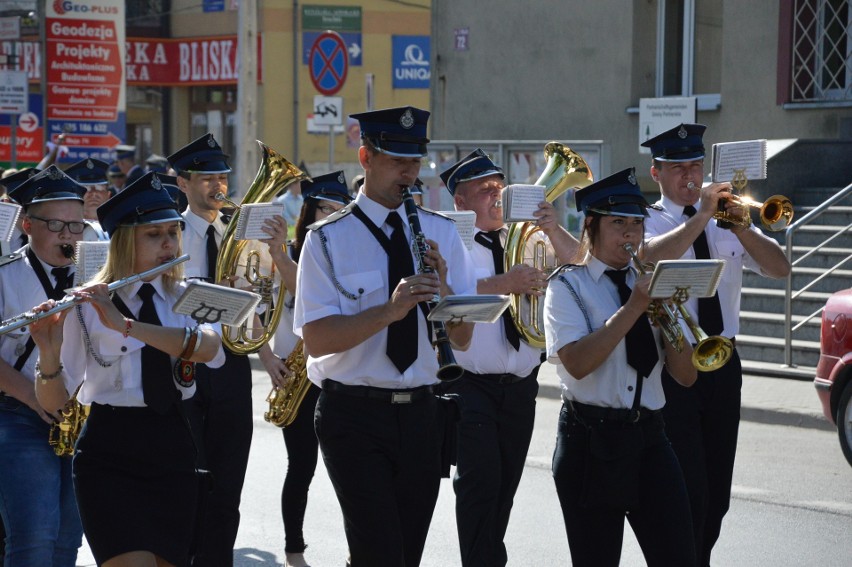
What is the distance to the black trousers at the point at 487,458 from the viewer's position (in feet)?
19.9

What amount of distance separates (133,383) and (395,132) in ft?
4.29

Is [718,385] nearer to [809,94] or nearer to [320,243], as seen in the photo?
[320,243]

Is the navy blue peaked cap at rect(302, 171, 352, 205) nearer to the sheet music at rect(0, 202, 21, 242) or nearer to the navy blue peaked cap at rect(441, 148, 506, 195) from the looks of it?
the navy blue peaked cap at rect(441, 148, 506, 195)

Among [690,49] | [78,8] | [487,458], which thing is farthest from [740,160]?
[78,8]

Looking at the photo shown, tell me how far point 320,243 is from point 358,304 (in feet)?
0.87

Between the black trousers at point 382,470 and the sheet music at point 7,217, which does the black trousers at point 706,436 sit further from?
the sheet music at point 7,217

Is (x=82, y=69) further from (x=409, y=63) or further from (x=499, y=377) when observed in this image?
(x=499, y=377)

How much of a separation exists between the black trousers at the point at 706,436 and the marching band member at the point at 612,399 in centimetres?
66

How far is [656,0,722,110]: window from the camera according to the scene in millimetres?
16891

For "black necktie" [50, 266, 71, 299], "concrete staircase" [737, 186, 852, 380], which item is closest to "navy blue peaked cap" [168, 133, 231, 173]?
"black necktie" [50, 266, 71, 299]

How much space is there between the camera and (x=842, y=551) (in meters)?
7.12

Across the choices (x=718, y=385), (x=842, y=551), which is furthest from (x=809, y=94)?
(x=718, y=385)

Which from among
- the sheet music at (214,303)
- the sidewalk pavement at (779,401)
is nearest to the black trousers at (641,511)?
the sheet music at (214,303)

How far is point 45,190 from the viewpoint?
18.6 ft
